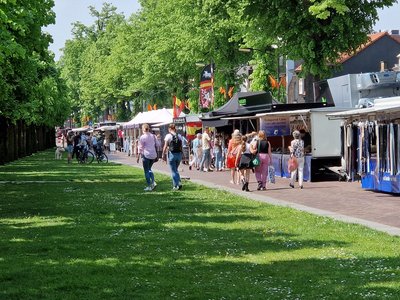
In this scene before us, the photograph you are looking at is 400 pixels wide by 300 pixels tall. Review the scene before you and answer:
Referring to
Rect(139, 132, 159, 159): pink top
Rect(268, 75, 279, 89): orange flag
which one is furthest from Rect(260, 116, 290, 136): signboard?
Rect(268, 75, 279, 89): orange flag

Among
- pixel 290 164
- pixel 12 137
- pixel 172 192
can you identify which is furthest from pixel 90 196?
pixel 12 137

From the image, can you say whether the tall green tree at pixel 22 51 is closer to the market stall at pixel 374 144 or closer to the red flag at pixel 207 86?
the market stall at pixel 374 144

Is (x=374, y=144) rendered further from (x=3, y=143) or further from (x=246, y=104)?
(x=3, y=143)

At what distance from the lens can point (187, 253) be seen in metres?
11.9

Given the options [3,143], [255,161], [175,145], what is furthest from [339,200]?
[3,143]

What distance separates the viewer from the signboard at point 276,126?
35844 millimetres

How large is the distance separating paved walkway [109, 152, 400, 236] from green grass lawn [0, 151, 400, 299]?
2.45 ft

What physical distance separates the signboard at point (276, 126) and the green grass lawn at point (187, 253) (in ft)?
49.8

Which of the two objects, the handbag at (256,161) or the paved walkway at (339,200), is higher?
the handbag at (256,161)

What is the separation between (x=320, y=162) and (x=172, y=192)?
7480mm

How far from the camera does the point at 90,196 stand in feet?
77.0

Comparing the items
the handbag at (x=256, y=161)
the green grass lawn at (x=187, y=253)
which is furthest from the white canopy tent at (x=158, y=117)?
the green grass lawn at (x=187, y=253)

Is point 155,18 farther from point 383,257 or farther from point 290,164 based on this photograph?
point 383,257

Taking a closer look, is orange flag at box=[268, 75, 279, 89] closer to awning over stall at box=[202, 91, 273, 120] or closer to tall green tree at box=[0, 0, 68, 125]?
awning over stall at box=[202, 91, 273, 120]
